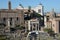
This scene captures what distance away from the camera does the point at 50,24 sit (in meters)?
20.8

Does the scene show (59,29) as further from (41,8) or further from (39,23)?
(41,8)

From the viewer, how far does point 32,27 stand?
22.1m

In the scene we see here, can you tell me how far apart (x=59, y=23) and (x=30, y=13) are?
734cm

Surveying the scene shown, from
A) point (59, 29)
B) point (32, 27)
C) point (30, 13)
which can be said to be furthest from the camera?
point (30, 13)

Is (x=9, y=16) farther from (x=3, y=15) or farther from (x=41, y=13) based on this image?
(x=41, y=13)

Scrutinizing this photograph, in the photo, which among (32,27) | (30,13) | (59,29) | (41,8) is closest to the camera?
(59,29)

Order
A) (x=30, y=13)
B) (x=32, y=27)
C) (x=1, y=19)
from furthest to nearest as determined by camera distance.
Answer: (x=30, y=13)
(x=1, y=19)
(x=32, y=27)

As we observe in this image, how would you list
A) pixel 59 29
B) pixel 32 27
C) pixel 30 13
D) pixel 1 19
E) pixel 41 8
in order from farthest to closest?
pixel 41 8
pixel 30 13
pixel 1 19
pixel 32 27
pixel 59 29

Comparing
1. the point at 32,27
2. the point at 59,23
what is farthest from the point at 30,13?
the point at 59,23

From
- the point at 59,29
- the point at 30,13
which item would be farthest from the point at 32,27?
the point at 30,13

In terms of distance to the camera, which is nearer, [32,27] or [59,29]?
[59,29]

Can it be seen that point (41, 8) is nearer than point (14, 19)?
No

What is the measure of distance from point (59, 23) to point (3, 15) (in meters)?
6.77

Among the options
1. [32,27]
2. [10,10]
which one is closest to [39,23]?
[32,27]
